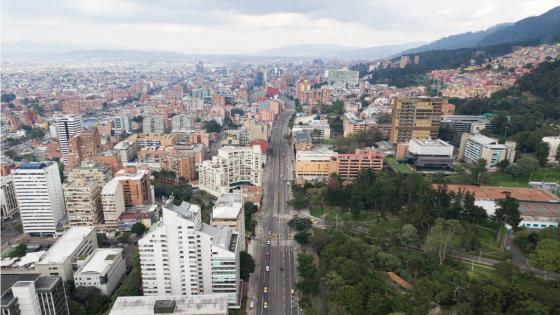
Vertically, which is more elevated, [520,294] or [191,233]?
[191,233]

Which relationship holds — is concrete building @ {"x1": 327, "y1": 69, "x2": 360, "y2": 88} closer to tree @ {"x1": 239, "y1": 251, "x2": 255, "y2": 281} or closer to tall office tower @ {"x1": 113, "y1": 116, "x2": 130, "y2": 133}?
tall office tower @ {"x1": 113, "y1": 116, "x2": 130, "y2": 133}

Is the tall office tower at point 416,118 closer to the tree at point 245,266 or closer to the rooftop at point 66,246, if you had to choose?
the tree at point 245,266

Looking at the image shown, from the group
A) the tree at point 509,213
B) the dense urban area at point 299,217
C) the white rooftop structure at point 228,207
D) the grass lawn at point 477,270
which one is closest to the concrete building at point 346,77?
the dense urban area at point 299,217

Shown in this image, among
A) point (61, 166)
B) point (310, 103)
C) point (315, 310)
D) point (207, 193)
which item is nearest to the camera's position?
point (315, 310)

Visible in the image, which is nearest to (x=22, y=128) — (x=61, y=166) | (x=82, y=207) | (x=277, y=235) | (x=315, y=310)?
(x=61, y=166)

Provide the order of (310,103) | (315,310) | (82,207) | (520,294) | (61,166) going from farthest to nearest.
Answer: (310,103)
(61,166)
(82,207)
(315,310)
(520,294)

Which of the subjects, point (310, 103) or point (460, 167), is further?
point (310, 103)

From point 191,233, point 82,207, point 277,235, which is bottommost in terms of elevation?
point 277,235

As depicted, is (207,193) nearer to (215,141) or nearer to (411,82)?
(215,141)
